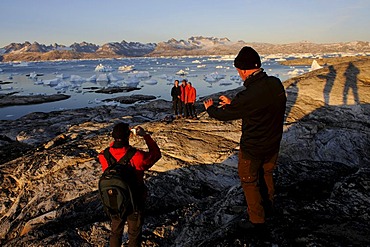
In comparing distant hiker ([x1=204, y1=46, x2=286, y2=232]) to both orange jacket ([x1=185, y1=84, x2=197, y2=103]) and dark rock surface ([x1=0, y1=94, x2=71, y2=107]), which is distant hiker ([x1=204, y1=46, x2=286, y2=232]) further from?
dark rock surface ([x1=0, y1=94, x2=71, y2=107])

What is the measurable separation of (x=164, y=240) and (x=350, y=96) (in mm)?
9415

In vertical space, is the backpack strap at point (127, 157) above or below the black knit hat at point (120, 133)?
below

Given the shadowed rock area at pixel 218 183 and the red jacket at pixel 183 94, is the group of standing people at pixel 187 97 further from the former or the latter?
the shadowed rock area at pixel 218 183

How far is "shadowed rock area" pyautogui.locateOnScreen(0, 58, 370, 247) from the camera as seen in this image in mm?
4215

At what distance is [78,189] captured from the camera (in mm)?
8117

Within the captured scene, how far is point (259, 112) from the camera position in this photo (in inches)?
137

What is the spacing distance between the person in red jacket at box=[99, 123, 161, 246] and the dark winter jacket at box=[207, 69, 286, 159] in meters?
1.05

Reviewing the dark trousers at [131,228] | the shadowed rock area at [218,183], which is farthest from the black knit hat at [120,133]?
the shadowed rock area at [218,183]

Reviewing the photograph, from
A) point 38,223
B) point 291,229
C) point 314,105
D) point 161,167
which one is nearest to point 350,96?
point 314,105

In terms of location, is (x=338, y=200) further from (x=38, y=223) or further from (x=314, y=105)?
(x=314, y=105)

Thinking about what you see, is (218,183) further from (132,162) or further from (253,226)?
(132,162)

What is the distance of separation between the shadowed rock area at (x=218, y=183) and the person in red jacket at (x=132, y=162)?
0.99m

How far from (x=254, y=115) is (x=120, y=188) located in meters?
1.81

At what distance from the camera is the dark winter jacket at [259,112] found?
134 inches
